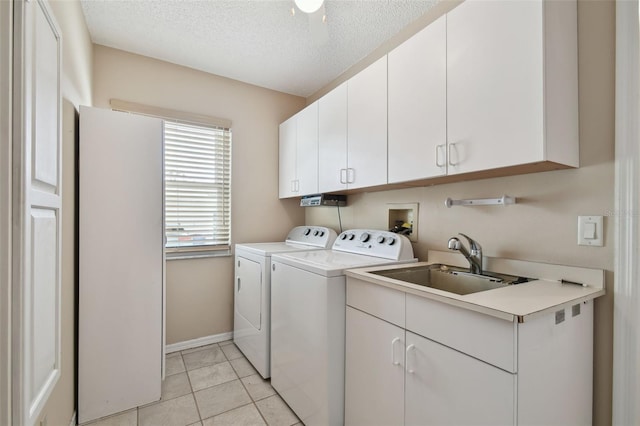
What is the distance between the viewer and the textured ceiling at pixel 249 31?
1.91m

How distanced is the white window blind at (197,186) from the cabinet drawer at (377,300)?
1.72 metres

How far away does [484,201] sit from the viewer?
151cm

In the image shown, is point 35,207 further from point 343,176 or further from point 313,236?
point 313,236

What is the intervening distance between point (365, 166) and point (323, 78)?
1.42 meters

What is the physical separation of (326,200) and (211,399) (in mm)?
1649

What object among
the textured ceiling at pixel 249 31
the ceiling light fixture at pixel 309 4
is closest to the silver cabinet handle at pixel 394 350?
the ceiling light fixture at pixel 309 4

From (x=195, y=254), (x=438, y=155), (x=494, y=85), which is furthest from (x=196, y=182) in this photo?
(x=494, y=85)

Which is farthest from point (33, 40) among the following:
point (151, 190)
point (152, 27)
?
point (152, 27)

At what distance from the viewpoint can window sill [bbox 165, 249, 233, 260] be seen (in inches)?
103

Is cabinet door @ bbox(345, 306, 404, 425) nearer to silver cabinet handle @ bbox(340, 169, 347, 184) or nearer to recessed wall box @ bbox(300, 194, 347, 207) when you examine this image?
silver cabinet handle @ bbox(340, 169, 347, 184)

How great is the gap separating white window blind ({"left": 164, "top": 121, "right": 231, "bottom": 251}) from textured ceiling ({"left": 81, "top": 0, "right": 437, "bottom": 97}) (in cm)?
64
